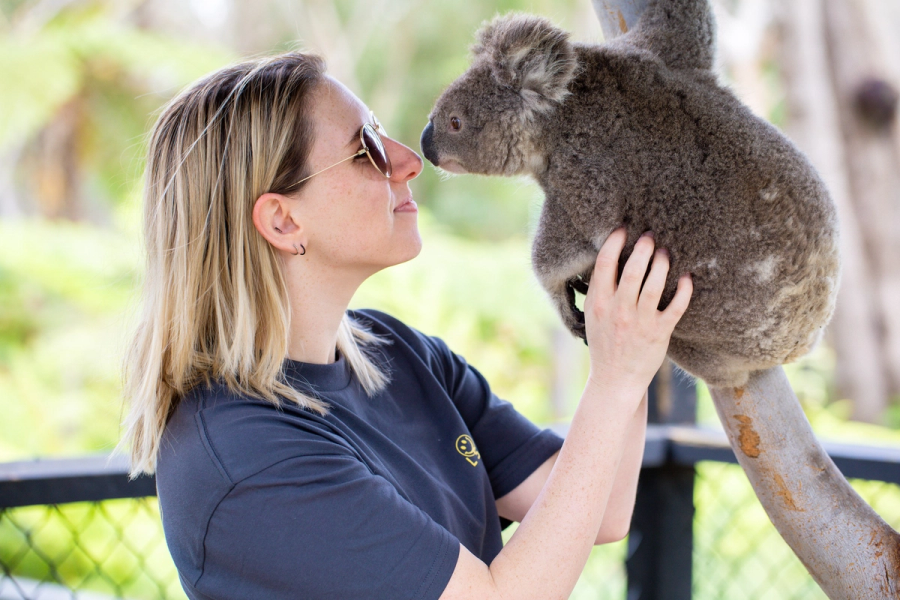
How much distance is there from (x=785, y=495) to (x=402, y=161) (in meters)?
0.90

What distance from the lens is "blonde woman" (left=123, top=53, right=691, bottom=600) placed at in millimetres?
950

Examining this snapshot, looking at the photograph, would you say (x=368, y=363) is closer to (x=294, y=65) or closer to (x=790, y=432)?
(x=294, y=65)

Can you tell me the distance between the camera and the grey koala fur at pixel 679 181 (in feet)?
3.58

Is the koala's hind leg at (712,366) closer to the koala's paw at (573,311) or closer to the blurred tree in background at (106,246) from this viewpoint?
the koala's paw at (573,311)

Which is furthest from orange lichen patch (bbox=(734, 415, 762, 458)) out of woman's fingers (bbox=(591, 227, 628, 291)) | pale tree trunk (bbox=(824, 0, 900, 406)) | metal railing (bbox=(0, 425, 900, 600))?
pale tree trunk (bbox=(824, 0, 900, 406))

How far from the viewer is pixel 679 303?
1105 mm

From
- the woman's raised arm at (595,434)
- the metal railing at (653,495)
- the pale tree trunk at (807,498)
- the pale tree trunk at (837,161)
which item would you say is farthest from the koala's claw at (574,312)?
the pale tree trunk at (837,161)

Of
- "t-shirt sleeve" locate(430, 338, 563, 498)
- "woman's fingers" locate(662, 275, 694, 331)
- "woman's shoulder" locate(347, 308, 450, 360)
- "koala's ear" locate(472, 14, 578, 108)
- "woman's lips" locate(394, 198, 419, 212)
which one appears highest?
"koala's ear" locate(472, 14, 578, 108)

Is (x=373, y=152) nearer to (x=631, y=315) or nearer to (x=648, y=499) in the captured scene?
(x=631, y=315)

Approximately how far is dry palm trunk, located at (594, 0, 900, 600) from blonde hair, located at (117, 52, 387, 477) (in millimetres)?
735

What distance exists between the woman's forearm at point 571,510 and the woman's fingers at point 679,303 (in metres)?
0.13

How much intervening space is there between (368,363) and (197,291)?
0.36 meters

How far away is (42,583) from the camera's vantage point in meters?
1.73

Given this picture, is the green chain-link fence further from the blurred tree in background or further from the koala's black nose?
A: the koala's black nose
